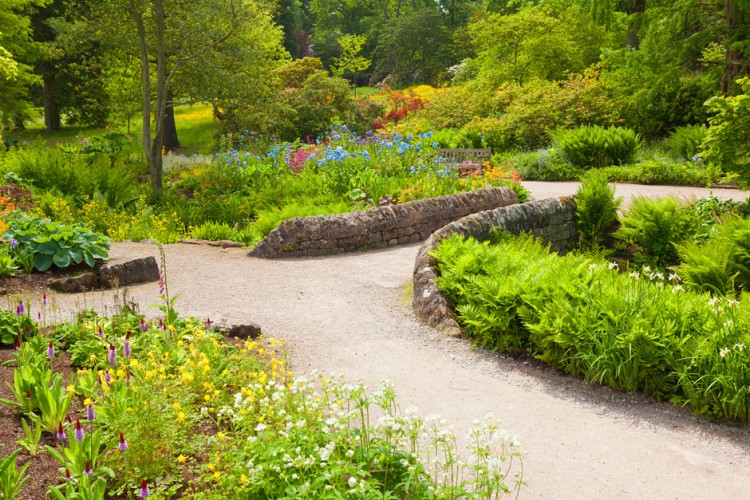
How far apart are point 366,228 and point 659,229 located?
4121 millimetres

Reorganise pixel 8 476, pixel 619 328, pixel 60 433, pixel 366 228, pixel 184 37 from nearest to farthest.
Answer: pixel 8 476 < pixel 60 433 < pixel 619 328 < pixel 366 228 < pixel 184 37

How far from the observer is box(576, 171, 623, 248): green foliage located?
367 inches

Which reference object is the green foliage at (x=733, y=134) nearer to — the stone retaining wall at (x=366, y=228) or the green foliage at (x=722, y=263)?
the green foliage at (x=722, y=263)

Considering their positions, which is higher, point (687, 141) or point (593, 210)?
point (687, 141)

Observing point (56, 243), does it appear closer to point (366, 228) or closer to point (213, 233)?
point (213, 233)

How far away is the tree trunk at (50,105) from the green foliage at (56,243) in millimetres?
21070

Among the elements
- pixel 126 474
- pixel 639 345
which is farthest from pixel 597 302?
pixel 126 474

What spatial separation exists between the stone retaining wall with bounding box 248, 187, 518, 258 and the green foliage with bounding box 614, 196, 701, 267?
2.59 m

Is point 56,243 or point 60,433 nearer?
point 60,433

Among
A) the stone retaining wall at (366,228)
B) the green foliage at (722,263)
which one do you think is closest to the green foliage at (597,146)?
the stone retaining wall at (366,228)

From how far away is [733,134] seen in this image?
8977mm

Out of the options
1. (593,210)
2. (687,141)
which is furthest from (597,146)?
(593,210)

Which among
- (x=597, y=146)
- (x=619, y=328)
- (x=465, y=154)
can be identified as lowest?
(x=619, y=328)

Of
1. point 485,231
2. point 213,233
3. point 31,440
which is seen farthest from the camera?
point 213,233
